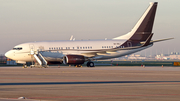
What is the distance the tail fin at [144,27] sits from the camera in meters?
62.1

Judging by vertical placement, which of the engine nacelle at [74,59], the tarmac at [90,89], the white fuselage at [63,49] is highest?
the white fuselage at [63,49]

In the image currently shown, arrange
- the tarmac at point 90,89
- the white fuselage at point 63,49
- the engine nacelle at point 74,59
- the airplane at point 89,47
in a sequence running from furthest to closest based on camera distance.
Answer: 1. the white fuselage at point 63,49
2. the airplane at point 89,47
3. the engine nacelle at point 74,59
4. the tarmac at point 90,89

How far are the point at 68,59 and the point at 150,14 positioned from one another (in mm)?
17746

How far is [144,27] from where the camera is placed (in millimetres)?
62844

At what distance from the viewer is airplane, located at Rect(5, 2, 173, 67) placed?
203ft

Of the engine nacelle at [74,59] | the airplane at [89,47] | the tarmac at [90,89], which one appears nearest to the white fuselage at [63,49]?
the airplane at [89,47]

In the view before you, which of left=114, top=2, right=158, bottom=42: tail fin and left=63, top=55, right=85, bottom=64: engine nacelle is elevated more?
left=114, top=2, right=158, bottom=42: tail fin

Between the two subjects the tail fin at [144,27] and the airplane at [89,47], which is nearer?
the airplane at [89,47]

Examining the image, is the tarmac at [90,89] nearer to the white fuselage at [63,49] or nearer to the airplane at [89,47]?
the airplane at [89,47]

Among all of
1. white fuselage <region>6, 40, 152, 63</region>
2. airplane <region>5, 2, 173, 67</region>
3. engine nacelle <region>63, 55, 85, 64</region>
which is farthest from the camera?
white fuselage <region>6, 40, 152, 63</region>

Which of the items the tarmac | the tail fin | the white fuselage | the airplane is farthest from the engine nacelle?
the tarmac

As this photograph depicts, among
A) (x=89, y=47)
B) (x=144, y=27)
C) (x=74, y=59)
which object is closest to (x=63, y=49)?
(x=74, y=59)

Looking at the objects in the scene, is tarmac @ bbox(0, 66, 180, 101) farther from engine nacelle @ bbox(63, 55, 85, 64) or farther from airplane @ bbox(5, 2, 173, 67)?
airplane @ bbox(5, 2, 173, 67)

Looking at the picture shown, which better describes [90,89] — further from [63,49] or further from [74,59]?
[63,49]
